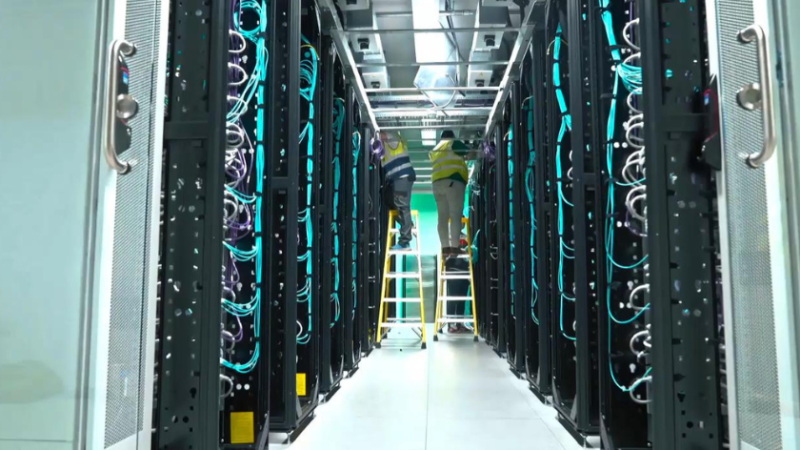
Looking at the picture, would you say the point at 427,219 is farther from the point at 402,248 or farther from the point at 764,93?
the point at 764,93

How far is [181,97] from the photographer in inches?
63.6

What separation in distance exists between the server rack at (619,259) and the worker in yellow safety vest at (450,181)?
4361 millimetres

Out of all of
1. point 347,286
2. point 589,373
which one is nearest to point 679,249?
point 589,373

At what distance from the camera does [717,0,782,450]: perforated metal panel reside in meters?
1.09

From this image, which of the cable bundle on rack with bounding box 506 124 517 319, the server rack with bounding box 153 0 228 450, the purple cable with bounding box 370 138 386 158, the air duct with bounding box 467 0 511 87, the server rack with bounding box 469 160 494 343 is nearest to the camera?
the server rack with bounding box 153 0 228 450

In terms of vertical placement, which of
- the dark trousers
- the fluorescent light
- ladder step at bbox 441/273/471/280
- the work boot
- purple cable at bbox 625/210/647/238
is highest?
the fluorescent light

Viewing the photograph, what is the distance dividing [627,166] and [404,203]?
4356 mm

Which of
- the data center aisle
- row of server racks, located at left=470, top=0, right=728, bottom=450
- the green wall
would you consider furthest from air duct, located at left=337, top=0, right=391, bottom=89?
the green wall

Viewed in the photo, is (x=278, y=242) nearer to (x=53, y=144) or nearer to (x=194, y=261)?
(x=194, y=261)

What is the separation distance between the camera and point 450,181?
6.68 meters

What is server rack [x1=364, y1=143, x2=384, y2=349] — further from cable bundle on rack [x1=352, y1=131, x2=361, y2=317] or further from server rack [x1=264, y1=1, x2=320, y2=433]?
server rack [x1=264, y1=1, x2=320, y2=433]

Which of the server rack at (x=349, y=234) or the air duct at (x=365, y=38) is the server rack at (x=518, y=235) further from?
the server rack at (x=349, y=234)

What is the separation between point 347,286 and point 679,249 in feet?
9.82

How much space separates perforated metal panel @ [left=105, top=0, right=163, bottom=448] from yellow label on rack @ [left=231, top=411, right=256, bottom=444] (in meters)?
0.82
